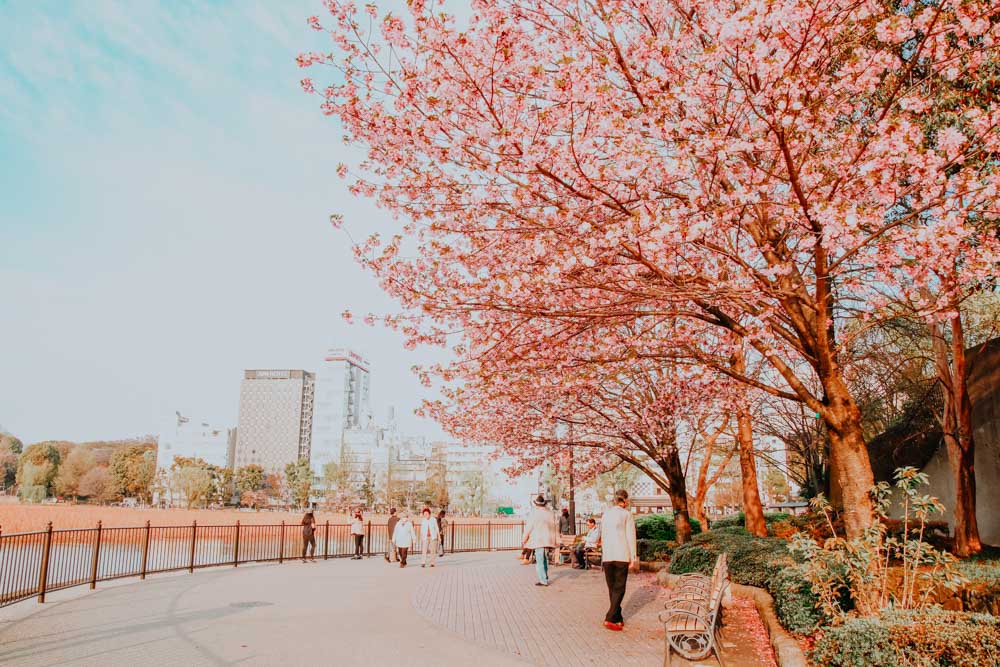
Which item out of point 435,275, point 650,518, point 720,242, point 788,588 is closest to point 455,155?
point 435,275

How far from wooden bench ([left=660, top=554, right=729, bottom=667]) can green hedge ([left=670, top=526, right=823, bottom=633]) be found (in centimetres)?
73

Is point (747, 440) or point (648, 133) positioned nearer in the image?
point (648, 133)

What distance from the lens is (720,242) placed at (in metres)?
10.1

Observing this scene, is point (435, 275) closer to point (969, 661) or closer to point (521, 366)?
point (521, 366)

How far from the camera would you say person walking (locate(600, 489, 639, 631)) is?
9.09m

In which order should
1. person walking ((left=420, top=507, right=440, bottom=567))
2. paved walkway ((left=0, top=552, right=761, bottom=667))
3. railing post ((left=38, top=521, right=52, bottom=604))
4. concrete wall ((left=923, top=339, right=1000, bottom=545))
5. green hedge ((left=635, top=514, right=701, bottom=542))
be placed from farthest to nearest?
1. green hedge ((left=635, top=514, right=701, bottom=542))
2. person walking ((left=420, top=507, right=440, bottom=567))
3. concrete wall ((left=923, top=339, right=1000, bottom=545))
4. railing post ((left=38, top=521, right=52, bottom=604))
5. paved walkway ((left=0, top=552, right=761, bottom=667))

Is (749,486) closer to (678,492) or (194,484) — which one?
(678,492)

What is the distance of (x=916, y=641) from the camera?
5.68 meters

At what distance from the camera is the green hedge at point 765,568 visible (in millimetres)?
7641

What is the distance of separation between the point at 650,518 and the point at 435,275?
20305mm

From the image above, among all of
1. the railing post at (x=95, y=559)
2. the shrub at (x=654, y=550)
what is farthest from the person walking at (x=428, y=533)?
the railing post at (x=95, y=559)

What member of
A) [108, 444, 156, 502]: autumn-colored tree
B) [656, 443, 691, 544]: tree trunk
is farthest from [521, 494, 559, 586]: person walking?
[108, 444, 156, 502]: autumn-colored tree

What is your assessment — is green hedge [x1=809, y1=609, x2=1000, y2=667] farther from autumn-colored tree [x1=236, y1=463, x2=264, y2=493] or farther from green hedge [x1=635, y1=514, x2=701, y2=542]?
autumn-colored tree [x1=236, y1=463, x2=264, y2=493]

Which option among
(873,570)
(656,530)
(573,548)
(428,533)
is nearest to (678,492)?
(573,548)
